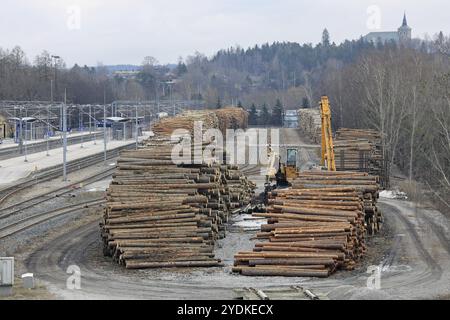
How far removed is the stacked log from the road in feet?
1.45

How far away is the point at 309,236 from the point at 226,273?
265 cm

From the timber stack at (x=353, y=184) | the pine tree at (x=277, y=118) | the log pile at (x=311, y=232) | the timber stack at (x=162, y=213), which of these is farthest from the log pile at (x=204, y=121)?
the log pile at (x=311, y=232)

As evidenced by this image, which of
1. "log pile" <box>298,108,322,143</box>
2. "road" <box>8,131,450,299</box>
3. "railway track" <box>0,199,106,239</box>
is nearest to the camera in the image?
"road" <box>8,131,450,299</box>

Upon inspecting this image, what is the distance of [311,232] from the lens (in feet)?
73.0

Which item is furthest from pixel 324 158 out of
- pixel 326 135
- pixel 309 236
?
pixel 309 236

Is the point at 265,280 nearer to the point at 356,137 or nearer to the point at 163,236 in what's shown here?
the point at 163,236

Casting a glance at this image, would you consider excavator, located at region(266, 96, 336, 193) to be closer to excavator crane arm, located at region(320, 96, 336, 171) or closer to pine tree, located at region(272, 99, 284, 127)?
excavator crane arm, located at region(320, 96, 336, 171)

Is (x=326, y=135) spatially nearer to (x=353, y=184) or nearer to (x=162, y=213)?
(x=353, y=184)

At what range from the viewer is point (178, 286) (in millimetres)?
19281

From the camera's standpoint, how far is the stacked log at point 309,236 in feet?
68.7

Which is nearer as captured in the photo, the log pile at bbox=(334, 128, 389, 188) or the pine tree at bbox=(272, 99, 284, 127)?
the log pile at bbox=(334, 128, 389, 188)

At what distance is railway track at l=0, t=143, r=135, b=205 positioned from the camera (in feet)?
133

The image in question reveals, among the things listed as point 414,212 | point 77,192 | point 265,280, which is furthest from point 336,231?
point 77,192

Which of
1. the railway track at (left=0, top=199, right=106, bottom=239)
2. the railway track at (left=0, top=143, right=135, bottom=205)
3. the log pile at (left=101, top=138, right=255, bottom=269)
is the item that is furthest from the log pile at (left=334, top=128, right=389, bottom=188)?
the railway track at (left=0, top=143, right=135, bottom=205)
